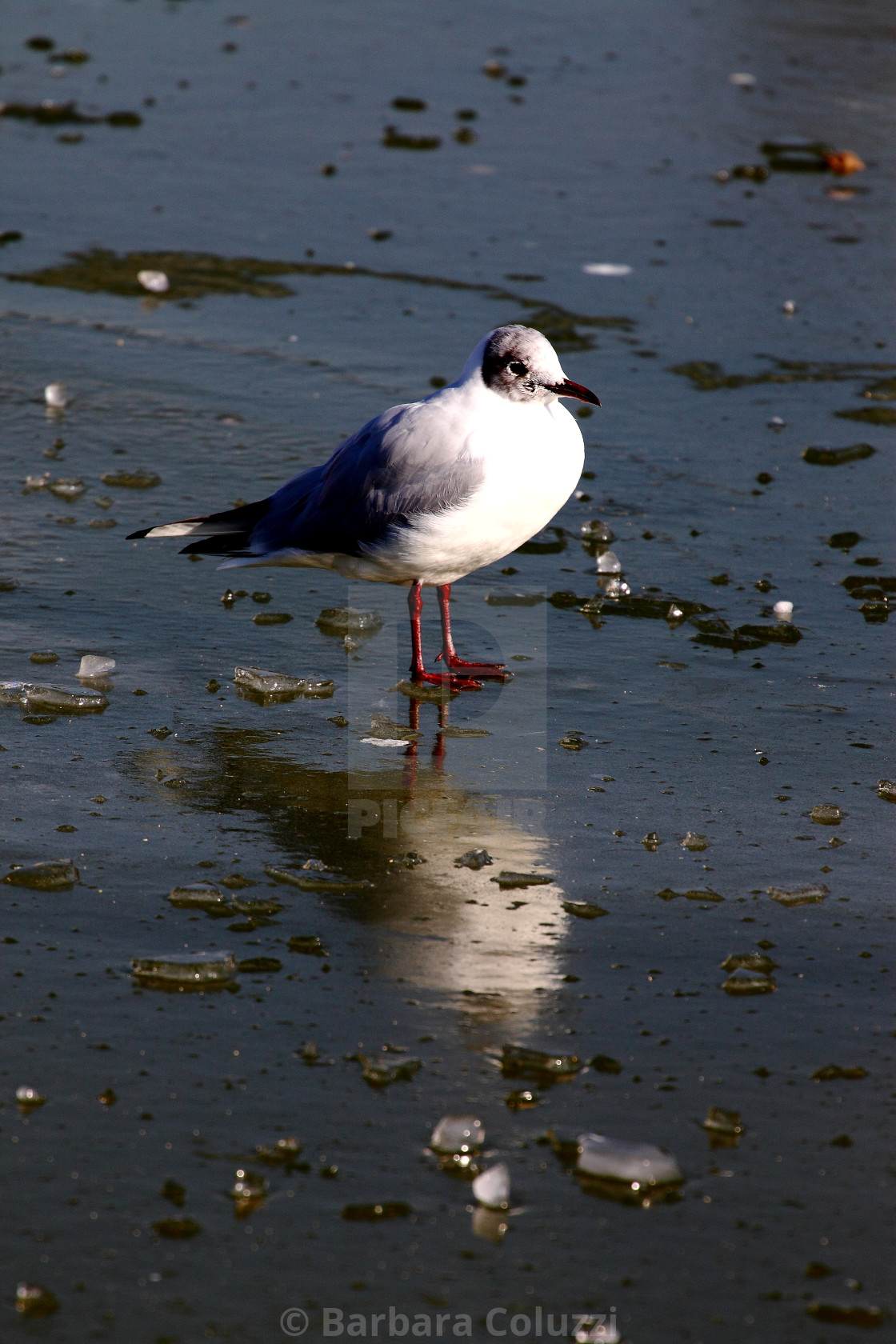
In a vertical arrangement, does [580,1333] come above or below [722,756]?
above

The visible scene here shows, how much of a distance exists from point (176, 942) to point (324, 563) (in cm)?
189

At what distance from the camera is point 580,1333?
7.21ft

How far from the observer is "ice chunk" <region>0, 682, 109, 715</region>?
4145 mm

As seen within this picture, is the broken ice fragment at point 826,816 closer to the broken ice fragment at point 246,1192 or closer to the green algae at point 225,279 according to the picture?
the broken ice fragment at point 246,1192

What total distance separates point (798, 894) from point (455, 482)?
1595 millimetres

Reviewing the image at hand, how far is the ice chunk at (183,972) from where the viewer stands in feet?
9.82

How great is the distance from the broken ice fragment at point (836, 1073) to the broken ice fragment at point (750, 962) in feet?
1.05

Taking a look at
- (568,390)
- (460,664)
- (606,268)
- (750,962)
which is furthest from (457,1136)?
(606,268)

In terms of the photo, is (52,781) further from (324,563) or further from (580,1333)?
(580,1333)

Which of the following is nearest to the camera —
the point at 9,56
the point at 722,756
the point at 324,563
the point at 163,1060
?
the point at 163,1060

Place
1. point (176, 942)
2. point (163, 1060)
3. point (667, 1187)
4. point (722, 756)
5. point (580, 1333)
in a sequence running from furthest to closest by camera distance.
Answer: point (722, 756)
point (176, 942)
point (163, 1060)
point (667, 1187)
point (580, 1333)

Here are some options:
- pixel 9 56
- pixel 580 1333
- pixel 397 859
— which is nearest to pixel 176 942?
pixel 397 859

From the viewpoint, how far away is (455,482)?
14.3 feet

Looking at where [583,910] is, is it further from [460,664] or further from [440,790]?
[460,664]
